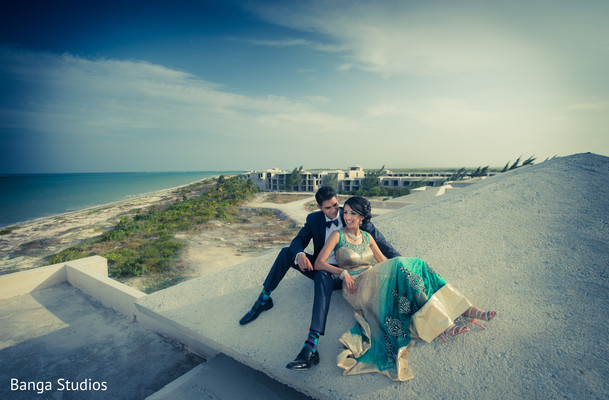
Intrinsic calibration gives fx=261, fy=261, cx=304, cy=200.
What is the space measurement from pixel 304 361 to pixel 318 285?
24.9 inches

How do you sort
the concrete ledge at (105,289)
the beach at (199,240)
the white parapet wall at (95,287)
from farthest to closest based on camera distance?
the beach at (199,240), the concrete ledge at (105,289), the white parapet wall at (95,287)

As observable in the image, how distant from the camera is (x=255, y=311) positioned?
2.95m

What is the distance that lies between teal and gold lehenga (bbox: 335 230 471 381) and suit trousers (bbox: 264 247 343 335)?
264mm

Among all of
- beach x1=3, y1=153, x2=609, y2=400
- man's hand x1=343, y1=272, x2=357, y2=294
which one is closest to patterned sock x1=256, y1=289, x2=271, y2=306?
beach x1=3, y1=153, x2=609, y2=400

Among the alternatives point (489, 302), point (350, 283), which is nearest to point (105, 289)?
point (350, 283)

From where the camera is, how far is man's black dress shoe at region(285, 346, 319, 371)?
221 centimetres

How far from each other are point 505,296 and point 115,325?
5701mm

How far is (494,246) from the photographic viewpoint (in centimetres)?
354

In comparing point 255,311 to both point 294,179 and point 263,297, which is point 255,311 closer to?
point 263,297

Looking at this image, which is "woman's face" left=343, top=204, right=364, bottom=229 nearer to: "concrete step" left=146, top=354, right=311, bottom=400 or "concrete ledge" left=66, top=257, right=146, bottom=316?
"concrete step" left=146, top=354, right=311, bottom=400

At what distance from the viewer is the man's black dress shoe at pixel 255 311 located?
9.50 ft

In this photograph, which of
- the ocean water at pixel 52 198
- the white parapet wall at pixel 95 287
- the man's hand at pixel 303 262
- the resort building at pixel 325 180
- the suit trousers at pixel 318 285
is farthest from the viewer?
the resort building at pixel 325 180

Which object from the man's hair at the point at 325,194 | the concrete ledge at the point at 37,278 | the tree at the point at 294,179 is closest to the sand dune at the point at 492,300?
the man's hair at the point at 325,194

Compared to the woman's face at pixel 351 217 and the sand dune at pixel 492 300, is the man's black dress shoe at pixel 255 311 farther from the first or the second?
the woman's face at pixel 351 217
